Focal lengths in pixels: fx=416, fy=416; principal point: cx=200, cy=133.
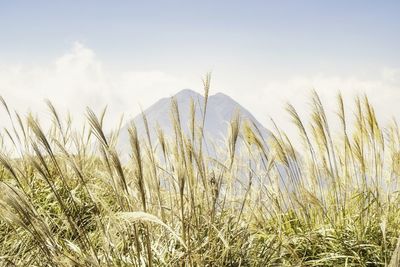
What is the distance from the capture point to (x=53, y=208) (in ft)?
11.9

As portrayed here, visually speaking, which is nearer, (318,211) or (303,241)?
(303,241)

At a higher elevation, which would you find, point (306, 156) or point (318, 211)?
point (306, 156)

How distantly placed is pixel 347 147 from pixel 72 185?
2.60m

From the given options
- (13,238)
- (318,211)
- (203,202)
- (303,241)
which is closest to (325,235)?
(303,241)

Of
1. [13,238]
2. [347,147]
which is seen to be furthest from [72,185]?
[347,147]

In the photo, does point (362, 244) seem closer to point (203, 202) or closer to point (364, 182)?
point (364, 182)

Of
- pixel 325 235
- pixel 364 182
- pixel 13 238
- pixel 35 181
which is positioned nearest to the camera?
pixel 325 235

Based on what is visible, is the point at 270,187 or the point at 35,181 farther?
the point at 35,181

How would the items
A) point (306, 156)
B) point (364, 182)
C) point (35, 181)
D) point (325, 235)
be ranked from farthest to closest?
point (35, 181) → point (306, 156) → point (364, 182) → point (325, 235)

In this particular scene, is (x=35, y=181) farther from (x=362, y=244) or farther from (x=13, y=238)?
(x=362, y=244)

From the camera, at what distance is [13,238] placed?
305 cm

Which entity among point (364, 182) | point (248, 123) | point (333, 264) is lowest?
point (333, 264)

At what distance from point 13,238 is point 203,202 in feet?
4.85

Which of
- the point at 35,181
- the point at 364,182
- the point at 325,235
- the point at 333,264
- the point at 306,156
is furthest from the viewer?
the point at 35,181
